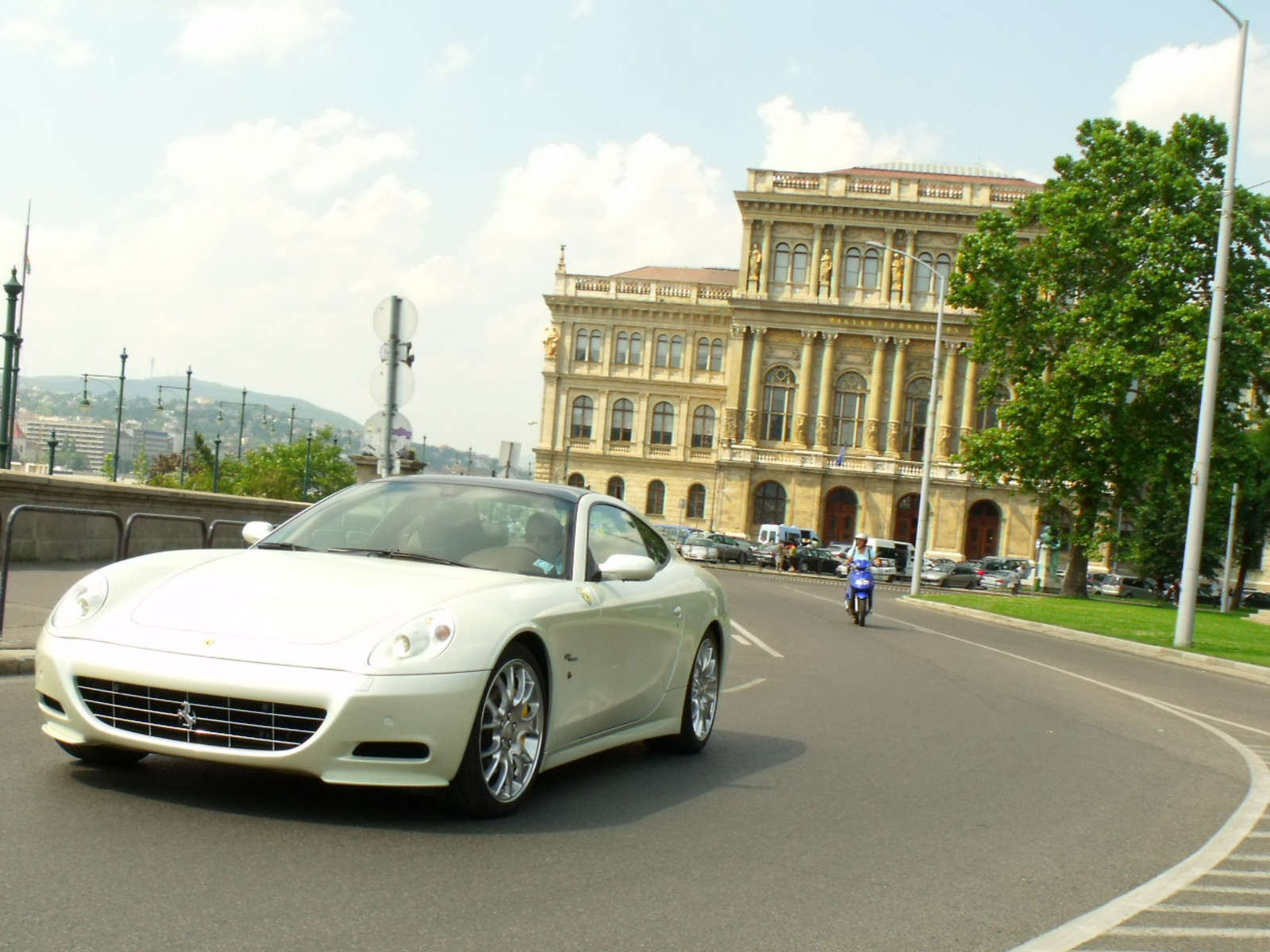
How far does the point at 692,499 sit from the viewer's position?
96062mm

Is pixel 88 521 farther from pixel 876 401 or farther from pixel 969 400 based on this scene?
pixel 969 400

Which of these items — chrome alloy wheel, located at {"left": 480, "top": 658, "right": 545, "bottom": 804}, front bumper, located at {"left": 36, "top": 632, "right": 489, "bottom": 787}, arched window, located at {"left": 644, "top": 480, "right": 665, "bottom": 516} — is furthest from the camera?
arched window, located at {"left": 644, "top": 480, "right": 665, "bottom": 516}

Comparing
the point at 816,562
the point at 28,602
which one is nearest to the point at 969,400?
the point at 816,562

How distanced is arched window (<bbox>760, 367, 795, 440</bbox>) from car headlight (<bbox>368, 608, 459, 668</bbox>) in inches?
3185

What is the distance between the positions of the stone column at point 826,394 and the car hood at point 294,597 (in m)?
79.5

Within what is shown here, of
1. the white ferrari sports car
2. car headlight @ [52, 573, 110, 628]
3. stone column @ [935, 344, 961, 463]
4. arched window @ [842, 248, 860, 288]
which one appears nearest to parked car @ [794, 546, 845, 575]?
stone column @ [935, 344, 961, 463]

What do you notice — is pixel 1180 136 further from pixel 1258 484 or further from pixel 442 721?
pixel 442 721

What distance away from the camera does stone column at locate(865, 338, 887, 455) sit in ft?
278

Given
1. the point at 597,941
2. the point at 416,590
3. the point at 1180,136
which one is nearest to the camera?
the point at 597,941

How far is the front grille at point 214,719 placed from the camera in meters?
5.33

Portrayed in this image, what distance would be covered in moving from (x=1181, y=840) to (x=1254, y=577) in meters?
102

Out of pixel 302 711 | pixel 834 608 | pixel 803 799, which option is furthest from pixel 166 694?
pixel 834 608

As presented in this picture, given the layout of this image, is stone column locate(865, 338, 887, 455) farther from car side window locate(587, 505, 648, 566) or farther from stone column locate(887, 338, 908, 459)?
car side window locate(587, 505, 648, 566)

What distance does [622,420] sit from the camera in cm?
9769
